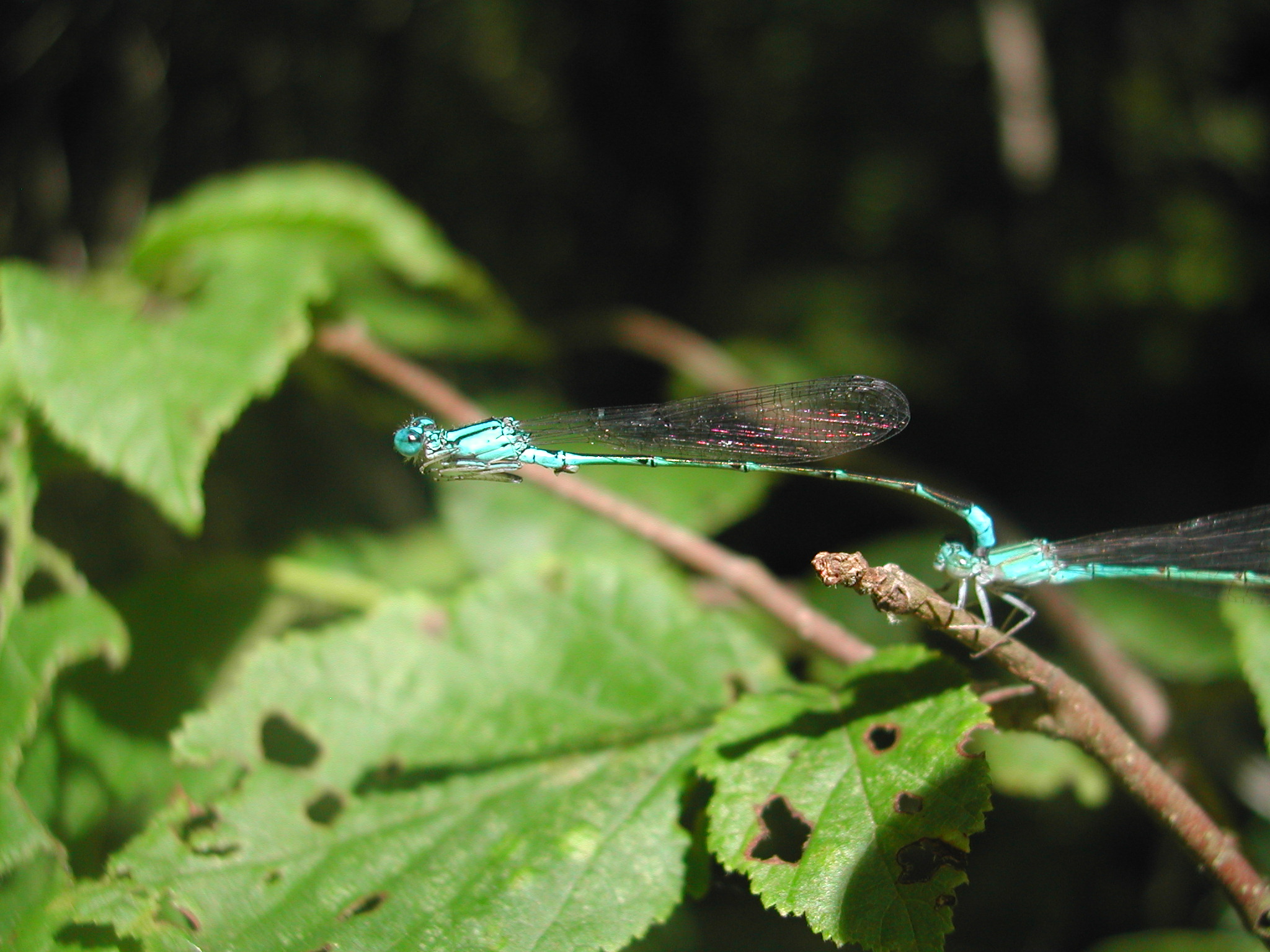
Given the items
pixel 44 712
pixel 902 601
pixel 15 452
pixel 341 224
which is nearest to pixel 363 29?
pixel 341 224

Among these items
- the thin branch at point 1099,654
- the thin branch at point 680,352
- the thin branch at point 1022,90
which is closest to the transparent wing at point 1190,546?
the thin branch at point 1099,654

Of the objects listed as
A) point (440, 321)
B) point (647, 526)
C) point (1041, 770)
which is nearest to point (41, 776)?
point (647, 526)

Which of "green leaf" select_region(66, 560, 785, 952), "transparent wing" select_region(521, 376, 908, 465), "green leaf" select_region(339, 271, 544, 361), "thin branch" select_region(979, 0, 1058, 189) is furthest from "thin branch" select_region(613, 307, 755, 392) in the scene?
"thin branch" select_region(979, 0, 1058, 189)

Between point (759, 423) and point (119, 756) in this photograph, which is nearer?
point (119, 756)

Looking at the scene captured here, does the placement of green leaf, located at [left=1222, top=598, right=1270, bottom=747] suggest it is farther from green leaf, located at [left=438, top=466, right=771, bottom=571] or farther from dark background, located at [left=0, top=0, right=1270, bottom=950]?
dark background, located at [left=0, top=0, right=1270, bottom=950]

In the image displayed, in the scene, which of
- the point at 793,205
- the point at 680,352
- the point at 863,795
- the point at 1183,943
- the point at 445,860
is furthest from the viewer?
the point at 793,205

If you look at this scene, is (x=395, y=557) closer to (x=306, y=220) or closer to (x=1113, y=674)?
(x=306, y=220)

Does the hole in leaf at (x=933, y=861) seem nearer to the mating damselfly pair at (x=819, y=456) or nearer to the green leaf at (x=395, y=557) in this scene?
the mating damselfly pair at (x=819, y=456)

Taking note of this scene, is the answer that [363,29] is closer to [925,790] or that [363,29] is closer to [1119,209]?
[1119,209]
